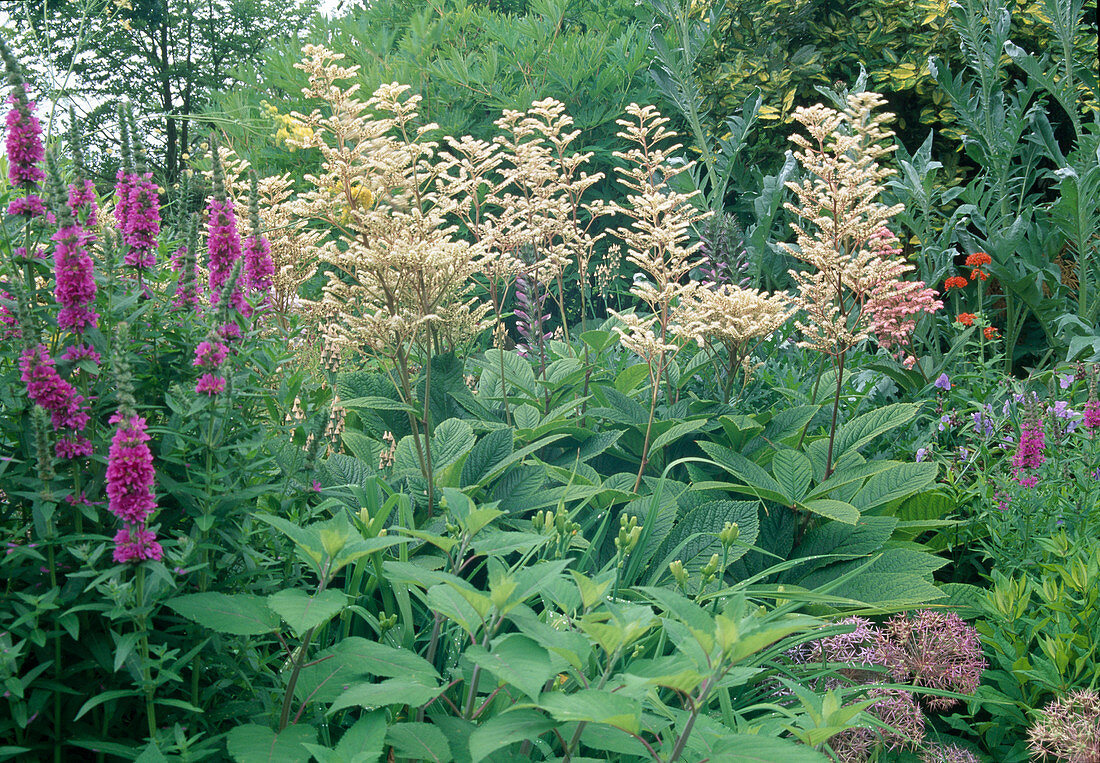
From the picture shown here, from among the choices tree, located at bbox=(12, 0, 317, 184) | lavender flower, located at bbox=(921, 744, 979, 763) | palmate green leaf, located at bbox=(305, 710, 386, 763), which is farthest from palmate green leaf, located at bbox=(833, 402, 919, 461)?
tree, located at bbox=(12, 0, 317, 184)

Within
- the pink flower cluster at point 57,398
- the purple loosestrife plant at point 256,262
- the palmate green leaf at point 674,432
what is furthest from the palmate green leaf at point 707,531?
the pink flower cluster at point 57,398

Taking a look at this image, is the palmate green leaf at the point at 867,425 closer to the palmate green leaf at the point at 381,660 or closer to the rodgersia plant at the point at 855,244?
the rodgersia plant at the point at 855,244

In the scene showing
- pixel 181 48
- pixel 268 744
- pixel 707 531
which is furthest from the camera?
pixel 181 48

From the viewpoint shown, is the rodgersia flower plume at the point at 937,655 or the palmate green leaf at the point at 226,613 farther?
the rodgersia flower plume at the point at 937,655

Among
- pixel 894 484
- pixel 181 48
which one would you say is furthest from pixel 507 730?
pixel 181 48

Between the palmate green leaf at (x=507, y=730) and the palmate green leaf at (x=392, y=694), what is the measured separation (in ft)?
0.35

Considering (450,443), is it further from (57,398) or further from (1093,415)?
(1093,415)

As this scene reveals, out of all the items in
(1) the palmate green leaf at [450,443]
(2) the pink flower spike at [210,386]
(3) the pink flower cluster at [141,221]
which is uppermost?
(3) the pink flower cluster at [141,221]

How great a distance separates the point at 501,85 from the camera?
686cm

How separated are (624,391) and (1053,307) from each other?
340 cm

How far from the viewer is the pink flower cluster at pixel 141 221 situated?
174 cm

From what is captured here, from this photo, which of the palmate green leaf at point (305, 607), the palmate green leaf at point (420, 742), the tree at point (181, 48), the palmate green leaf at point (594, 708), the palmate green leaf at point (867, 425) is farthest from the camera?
the tree at point (181, 48)

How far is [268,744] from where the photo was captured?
4.36 feet

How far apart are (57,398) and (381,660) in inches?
29.6
